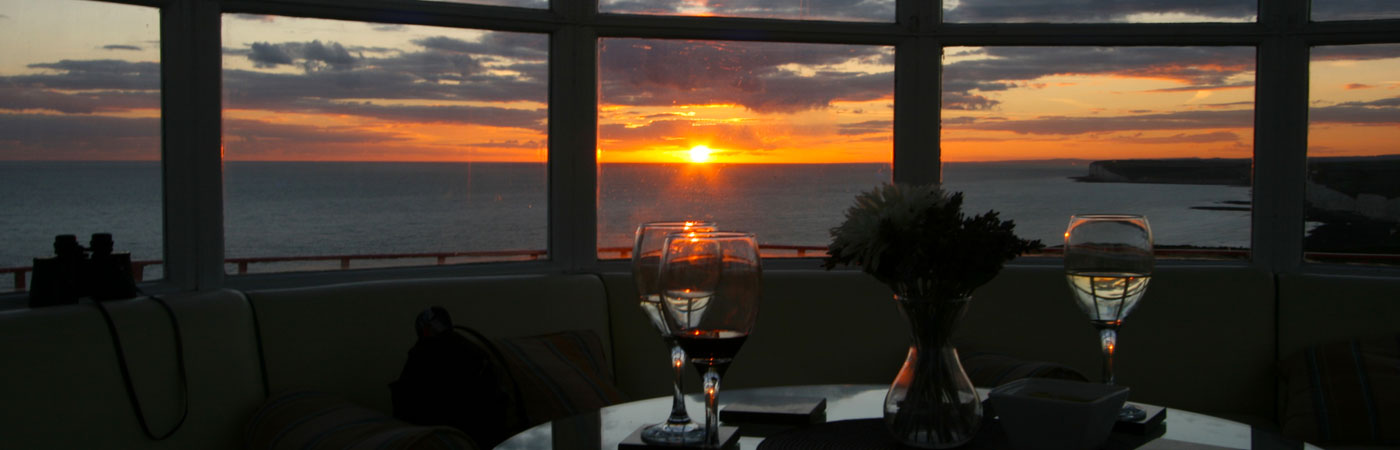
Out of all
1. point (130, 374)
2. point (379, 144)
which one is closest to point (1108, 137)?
point (379, 144)

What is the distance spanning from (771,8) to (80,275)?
2.09 m

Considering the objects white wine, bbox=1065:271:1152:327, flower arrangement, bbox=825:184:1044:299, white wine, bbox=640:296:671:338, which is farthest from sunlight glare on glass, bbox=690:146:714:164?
white wine, bbox=640:296:671:338

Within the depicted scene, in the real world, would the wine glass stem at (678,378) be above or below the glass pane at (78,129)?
below

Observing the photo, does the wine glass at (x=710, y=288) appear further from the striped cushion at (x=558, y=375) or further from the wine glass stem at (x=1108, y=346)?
the striped cushion at (x=558, y=375)

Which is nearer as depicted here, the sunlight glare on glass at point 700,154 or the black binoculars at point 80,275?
the black binoculars at point 80,275

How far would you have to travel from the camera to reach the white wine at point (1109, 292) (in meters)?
1.41

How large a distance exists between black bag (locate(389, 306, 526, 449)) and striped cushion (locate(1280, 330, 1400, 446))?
1.98m

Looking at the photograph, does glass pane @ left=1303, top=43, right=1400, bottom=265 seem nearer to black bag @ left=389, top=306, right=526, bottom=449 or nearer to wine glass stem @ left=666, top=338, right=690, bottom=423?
black bag @ left=389, top=306, right=526, bottom=449

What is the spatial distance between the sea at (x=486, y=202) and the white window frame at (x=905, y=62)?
0.27ft

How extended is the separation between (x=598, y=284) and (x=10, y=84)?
1.53m

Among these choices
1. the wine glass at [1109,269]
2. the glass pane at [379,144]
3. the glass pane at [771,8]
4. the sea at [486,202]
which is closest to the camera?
the wine glass at [1109,269]

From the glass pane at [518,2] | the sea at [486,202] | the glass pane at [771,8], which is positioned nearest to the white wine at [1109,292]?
the sea at [486,202]

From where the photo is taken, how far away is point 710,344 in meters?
1.11

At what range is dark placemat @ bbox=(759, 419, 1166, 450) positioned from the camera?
1.30 meters
